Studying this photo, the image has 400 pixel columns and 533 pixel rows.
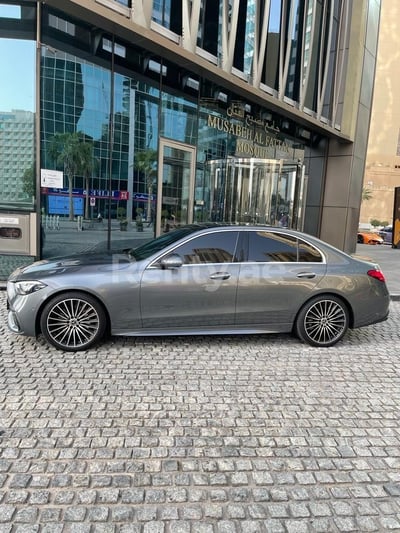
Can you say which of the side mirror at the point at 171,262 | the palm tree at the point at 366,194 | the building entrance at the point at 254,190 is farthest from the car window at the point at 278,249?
the palm tree at the point at 366,194

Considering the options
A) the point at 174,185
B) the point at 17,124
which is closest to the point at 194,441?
the point at 17,124

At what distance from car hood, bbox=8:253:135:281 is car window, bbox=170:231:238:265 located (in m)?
0.66

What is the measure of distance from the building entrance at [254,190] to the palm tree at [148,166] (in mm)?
1750

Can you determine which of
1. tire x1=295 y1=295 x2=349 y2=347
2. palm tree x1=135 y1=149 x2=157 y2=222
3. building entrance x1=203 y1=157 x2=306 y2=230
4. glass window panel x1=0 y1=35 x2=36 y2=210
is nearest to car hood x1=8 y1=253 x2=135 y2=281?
tire x1=295 y1=295 x2=349 y2=347

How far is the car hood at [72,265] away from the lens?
4.61 metres

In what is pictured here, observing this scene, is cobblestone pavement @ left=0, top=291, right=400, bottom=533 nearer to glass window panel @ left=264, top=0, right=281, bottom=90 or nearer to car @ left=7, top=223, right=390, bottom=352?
car @ left=7, top=223, right=390, bottom=352

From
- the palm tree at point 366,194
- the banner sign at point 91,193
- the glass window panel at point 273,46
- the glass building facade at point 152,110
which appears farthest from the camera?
the palm tree at point 366,194

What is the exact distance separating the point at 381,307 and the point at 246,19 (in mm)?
8400

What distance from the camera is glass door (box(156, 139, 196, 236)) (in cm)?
1032

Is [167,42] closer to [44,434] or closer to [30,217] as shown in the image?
[30,217]

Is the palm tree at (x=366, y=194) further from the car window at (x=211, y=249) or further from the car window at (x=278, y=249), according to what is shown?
the car window at (x=211, y=249)

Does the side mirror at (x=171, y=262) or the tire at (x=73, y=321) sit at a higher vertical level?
the side mirror at (x=171, y=262)

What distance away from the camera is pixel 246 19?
10273 mm

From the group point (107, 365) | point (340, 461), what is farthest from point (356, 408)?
point (107, 365)
